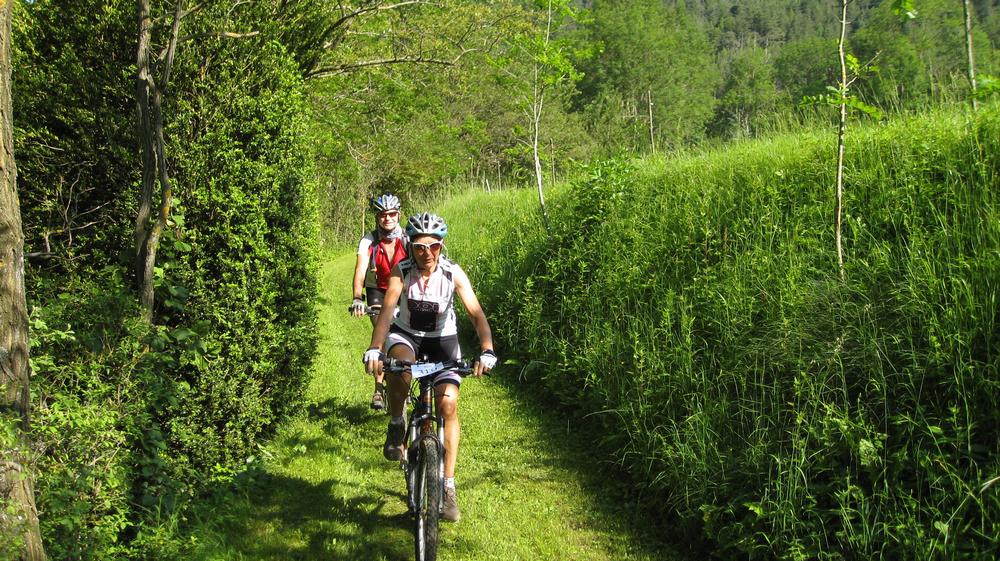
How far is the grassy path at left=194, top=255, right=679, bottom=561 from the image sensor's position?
4.53 meters

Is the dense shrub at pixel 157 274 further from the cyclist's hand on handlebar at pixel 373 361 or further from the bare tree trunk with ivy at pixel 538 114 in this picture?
the bare tree trunk with ivy at pixel 538 114

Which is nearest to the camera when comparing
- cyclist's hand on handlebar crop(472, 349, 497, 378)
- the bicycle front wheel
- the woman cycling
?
the bicycle front wheel

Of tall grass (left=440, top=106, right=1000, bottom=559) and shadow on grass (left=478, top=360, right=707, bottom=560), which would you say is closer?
tall grass (left=440, top=106, right=1000, bottom=559)

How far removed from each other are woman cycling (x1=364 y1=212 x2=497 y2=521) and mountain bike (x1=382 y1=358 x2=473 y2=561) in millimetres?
97

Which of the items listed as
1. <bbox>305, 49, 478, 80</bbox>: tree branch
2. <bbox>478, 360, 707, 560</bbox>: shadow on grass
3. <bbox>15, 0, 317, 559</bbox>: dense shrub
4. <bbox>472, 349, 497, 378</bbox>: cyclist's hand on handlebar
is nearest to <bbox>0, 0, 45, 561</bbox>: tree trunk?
<bbox>15, 0, 317, 559</bbox>: dense shrub

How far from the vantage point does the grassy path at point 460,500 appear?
4531mm

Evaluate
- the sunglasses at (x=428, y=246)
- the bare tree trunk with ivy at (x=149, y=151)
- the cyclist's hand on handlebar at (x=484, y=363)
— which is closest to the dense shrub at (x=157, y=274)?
the bare tree trunk with ivy at (x=149, y=151)

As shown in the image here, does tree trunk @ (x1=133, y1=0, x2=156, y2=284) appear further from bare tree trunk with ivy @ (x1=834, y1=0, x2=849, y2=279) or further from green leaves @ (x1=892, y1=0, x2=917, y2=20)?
green leaves @ (x1=892, y1=0, x2=917, y2=20)

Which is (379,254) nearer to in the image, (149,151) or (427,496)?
(149,151)

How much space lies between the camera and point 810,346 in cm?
425

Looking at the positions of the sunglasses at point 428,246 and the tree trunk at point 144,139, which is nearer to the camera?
the tree trunk at point 144,139

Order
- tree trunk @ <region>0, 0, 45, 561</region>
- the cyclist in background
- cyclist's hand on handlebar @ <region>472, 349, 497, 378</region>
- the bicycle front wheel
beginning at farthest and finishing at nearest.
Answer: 1. the cyclist in background
2. cyclist's hand on handlebar @ <region>472, 349, 497, 378</region>
3. the bicycle front wheel
4. tree trunk @ <region>0, 0, 45, 561</region>

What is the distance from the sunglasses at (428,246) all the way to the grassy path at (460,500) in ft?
6.91

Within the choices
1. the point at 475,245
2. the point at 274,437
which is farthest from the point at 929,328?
the point at 475,245
